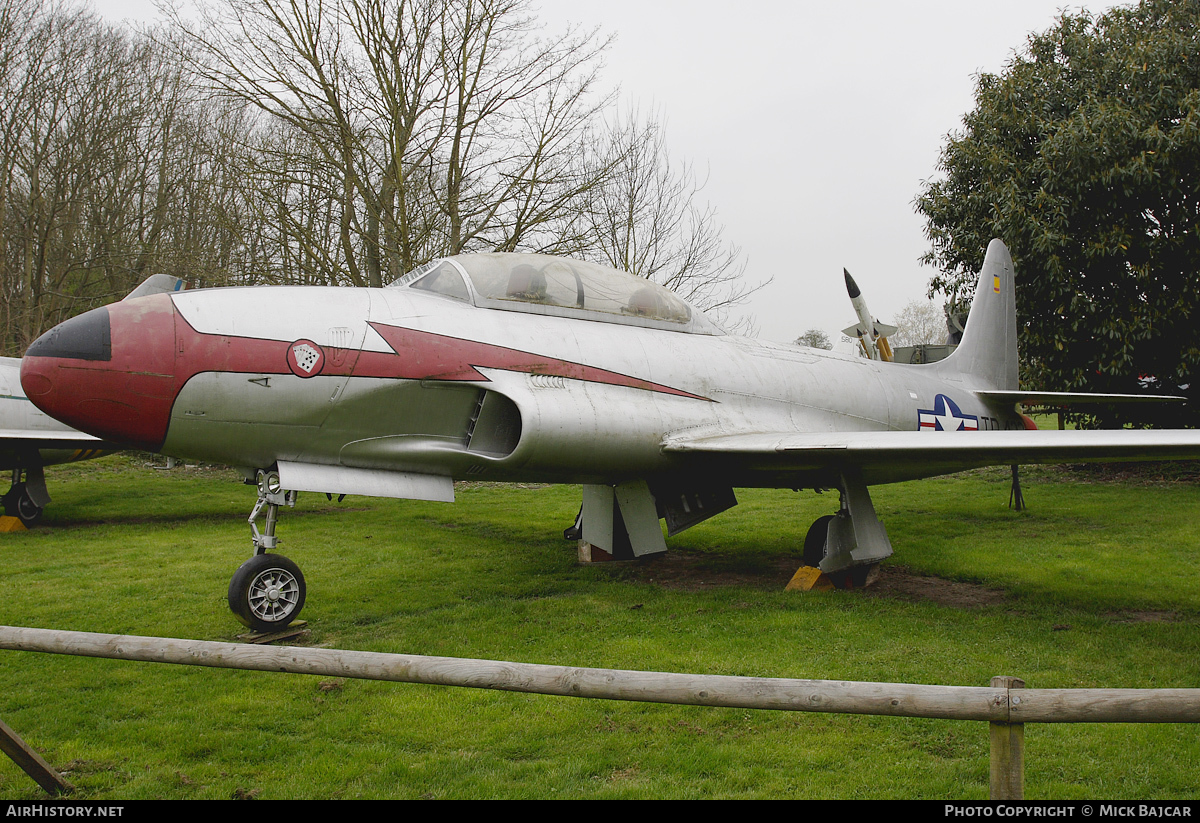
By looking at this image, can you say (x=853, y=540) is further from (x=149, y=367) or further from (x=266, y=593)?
(x=149, y=367)

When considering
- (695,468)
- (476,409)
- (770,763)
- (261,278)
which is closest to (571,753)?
(770,763)

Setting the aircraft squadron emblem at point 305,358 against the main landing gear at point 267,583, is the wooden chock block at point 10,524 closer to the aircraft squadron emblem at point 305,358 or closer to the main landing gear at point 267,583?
the main landing gear at point 267,583

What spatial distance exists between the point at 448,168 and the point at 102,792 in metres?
14.2

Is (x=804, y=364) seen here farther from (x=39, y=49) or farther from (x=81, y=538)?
(x=39, y=49)

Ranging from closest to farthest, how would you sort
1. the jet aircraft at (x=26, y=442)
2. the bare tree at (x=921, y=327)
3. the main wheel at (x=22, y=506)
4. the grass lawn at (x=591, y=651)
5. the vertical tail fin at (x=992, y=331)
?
1. the grass lawn at (x=591, y=651)
2. the vertical tail fin at (x=992, y=331)
3. the jet aircraft at (x=26, y=442)
4. the main wheel at (x=22, y=506)
5. the bare tree at (x=921, y=327)

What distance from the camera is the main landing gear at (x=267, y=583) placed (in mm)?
4980

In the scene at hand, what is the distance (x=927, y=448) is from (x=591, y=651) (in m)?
2.97

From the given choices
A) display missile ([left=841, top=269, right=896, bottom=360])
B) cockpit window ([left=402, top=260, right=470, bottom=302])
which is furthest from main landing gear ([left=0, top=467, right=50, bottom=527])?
display missile ([left=841, top=269, right=896, bottom=360])

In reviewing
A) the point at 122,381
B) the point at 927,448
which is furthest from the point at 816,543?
the point at 122,381

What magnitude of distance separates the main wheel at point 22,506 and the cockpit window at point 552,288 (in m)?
8.20

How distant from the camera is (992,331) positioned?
1038 centimetres

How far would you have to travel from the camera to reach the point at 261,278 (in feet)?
49.5

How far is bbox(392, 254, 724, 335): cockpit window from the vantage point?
5996mm

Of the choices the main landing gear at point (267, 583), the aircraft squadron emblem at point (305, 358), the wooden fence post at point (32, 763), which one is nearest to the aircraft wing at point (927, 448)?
the aircraft squadron emblem at point (305, 358)
